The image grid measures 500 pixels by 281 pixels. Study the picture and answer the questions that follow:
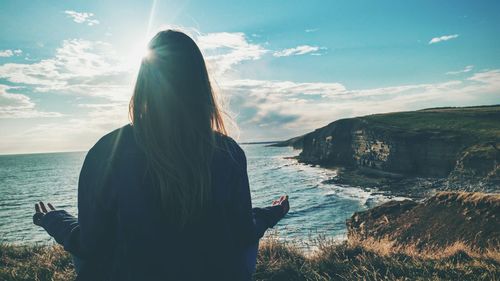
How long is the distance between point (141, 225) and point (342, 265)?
395 cm

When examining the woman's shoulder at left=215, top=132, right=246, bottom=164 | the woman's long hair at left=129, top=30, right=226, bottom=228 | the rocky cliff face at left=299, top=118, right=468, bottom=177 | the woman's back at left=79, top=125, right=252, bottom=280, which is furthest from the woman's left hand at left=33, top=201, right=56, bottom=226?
the rocky cliff face at left=299, top=118, right=468, bottom=177

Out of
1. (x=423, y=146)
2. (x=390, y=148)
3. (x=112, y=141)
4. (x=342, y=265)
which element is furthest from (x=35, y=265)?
(x=390, y=148)

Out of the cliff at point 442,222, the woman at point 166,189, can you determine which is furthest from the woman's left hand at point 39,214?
the cliff at point 442,222

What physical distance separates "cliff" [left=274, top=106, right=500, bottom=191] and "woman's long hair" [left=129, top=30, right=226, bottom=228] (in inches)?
1254

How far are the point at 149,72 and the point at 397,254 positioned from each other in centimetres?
489

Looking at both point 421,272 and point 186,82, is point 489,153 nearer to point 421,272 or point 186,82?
point 421,272

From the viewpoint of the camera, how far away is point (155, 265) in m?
1.71

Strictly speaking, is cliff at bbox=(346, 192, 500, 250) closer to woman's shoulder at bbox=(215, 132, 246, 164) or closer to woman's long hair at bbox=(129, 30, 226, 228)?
woman's shoulder at bbox=(215, 132, 246, 164)

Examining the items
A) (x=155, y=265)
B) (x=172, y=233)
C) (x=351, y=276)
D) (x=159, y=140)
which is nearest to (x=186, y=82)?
(x=159, y=140)

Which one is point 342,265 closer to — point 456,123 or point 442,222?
point 442,222

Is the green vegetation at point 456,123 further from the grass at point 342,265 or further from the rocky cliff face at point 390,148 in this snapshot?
the grass at point 342,265

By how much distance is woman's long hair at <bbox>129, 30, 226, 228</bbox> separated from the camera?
1686 mm

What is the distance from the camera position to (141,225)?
1661 millimetres

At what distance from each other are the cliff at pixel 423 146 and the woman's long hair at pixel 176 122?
3185 cm
